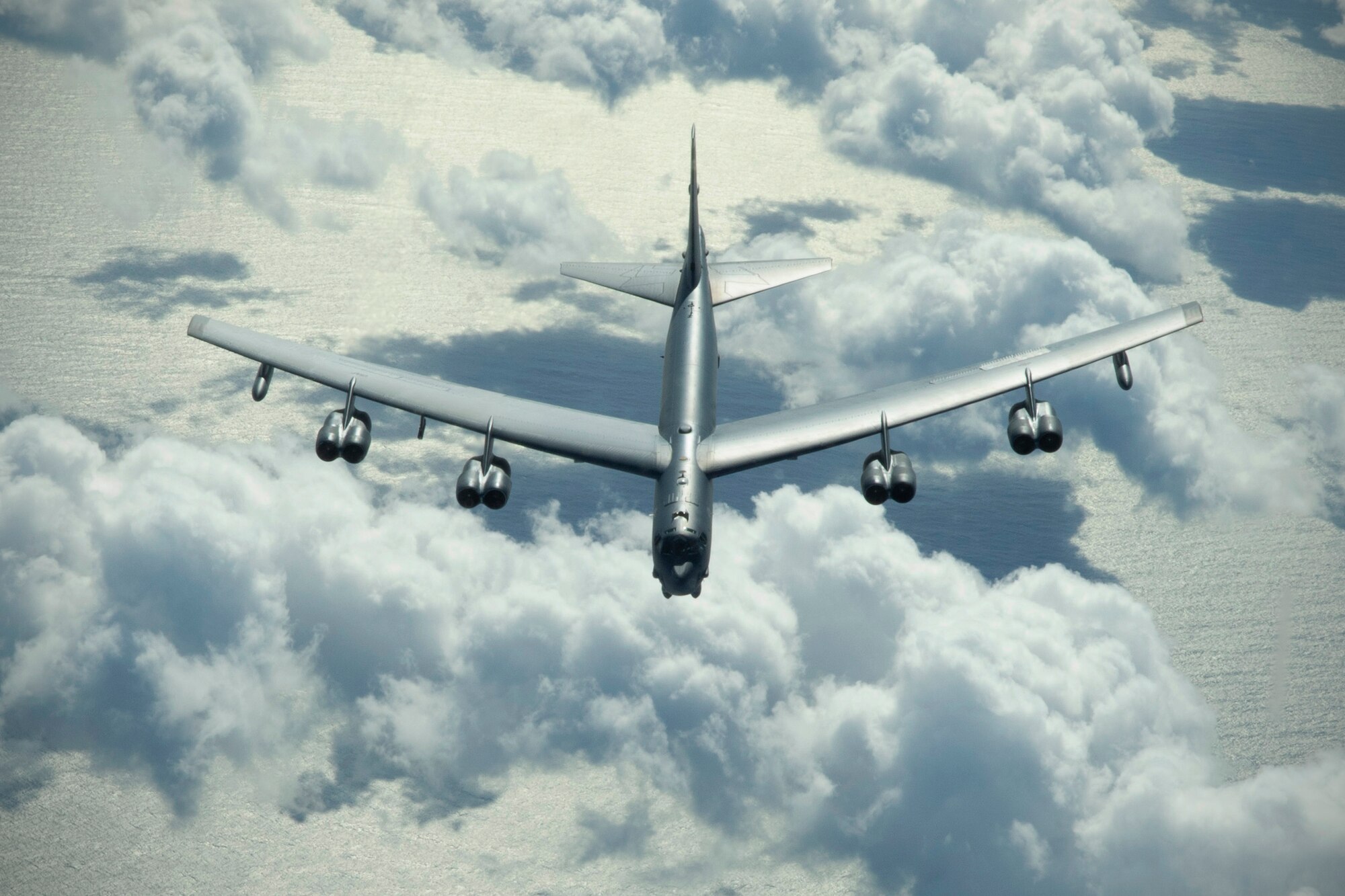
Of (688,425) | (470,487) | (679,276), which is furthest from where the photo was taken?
(679,276)

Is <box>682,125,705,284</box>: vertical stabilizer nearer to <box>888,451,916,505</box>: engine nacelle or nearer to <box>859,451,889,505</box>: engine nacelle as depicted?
<box>859,451,889,505</box>: engine nacelle

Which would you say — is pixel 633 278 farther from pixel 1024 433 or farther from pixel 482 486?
pixel 1024 433

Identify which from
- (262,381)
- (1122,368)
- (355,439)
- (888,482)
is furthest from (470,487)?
(1122,368)

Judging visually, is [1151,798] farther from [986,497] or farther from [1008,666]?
[986,497]

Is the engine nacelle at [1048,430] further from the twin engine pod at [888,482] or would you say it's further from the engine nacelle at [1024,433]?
the twin engine pod at [888,482]

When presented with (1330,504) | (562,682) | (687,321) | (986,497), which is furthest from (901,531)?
(687,321)
